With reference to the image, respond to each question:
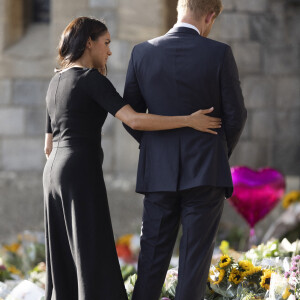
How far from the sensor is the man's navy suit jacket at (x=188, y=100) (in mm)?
3258

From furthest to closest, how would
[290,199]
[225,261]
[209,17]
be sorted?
[290,199] → [225,261] → [209,17]

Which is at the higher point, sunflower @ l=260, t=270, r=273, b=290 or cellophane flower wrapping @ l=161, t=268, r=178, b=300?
sunflower @ l=260, t=270, r=273, b=290

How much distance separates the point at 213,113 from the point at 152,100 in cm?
28

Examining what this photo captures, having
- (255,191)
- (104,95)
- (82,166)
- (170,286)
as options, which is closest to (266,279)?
(170,286)

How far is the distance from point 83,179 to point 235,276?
36.1 inches

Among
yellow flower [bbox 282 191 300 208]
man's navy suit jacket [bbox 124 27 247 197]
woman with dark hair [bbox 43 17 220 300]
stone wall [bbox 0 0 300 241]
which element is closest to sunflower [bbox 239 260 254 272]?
man's navy suit jacket [bbox 124 27 247 197]

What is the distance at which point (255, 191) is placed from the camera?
518 cm

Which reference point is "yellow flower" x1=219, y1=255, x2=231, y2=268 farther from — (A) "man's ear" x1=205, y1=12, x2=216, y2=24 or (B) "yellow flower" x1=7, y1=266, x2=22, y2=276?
(B) "yellow flower" x1=7, y1=266, x2=22, y2=276

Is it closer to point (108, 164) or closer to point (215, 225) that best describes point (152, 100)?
point (215, 225)

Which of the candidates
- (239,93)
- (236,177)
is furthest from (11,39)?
(239,93)

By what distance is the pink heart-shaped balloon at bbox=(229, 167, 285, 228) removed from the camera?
5180mm

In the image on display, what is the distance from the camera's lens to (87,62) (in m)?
3.49

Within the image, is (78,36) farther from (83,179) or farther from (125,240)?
(125,240)

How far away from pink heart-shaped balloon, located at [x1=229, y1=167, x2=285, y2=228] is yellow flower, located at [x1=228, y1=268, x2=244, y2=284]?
1.52 meters
